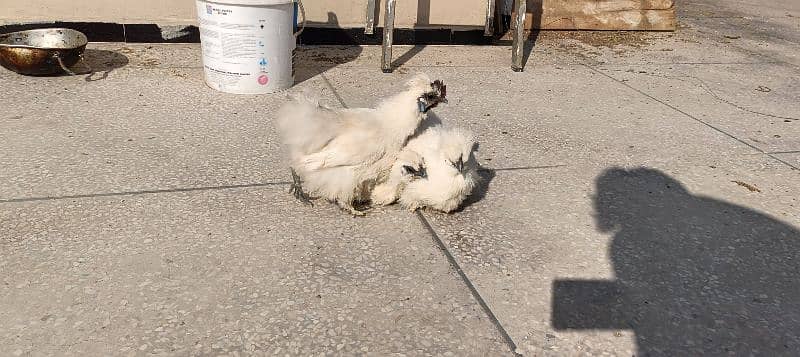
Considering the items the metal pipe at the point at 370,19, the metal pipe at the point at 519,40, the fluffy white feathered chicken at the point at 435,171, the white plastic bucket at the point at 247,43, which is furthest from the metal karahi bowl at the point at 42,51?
the metal pipe at the point at 519,40

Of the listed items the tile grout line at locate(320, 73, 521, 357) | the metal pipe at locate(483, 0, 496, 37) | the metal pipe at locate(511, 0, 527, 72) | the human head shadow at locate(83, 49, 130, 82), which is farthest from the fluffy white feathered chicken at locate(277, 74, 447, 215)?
the metal pipe at locate(483, 0, 496, 37)

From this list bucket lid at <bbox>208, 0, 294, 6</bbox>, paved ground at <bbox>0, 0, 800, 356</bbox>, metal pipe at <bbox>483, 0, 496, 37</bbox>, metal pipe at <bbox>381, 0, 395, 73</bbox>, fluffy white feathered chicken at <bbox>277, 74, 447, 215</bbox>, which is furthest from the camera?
metal pipe at <bbox>483, 0, 496, 37</bbox>

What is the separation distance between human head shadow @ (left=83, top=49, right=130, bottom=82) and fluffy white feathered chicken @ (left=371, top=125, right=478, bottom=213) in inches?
134

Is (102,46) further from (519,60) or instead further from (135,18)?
(519,60)

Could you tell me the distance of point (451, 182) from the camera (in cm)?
324

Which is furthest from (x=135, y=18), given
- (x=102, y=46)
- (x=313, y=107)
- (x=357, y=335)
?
(x=357, y=335)

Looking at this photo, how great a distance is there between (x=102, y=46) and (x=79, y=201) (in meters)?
3.51

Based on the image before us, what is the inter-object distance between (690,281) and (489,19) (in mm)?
4959

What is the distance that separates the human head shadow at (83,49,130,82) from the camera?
538 cm

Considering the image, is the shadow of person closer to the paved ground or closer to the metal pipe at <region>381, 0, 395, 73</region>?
the paved ground

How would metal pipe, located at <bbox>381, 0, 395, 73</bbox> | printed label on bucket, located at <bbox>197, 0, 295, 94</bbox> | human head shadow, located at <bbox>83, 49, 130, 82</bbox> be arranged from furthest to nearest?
metal pipe, located at <bbox>381, 0, 395, 73</bbox> < human head shadow, located at <bbox>83, 49, 130, 82</bbox> < printed label on bucket, located at <bbox>197, 0, 295, 94</bbox>

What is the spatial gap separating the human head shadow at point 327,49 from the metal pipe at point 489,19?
5.23 ft

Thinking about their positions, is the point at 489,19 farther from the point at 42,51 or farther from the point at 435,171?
the point at 42,51

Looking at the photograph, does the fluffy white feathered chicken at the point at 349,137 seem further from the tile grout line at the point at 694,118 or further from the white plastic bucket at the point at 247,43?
the tile grout line at the point at 694,118
